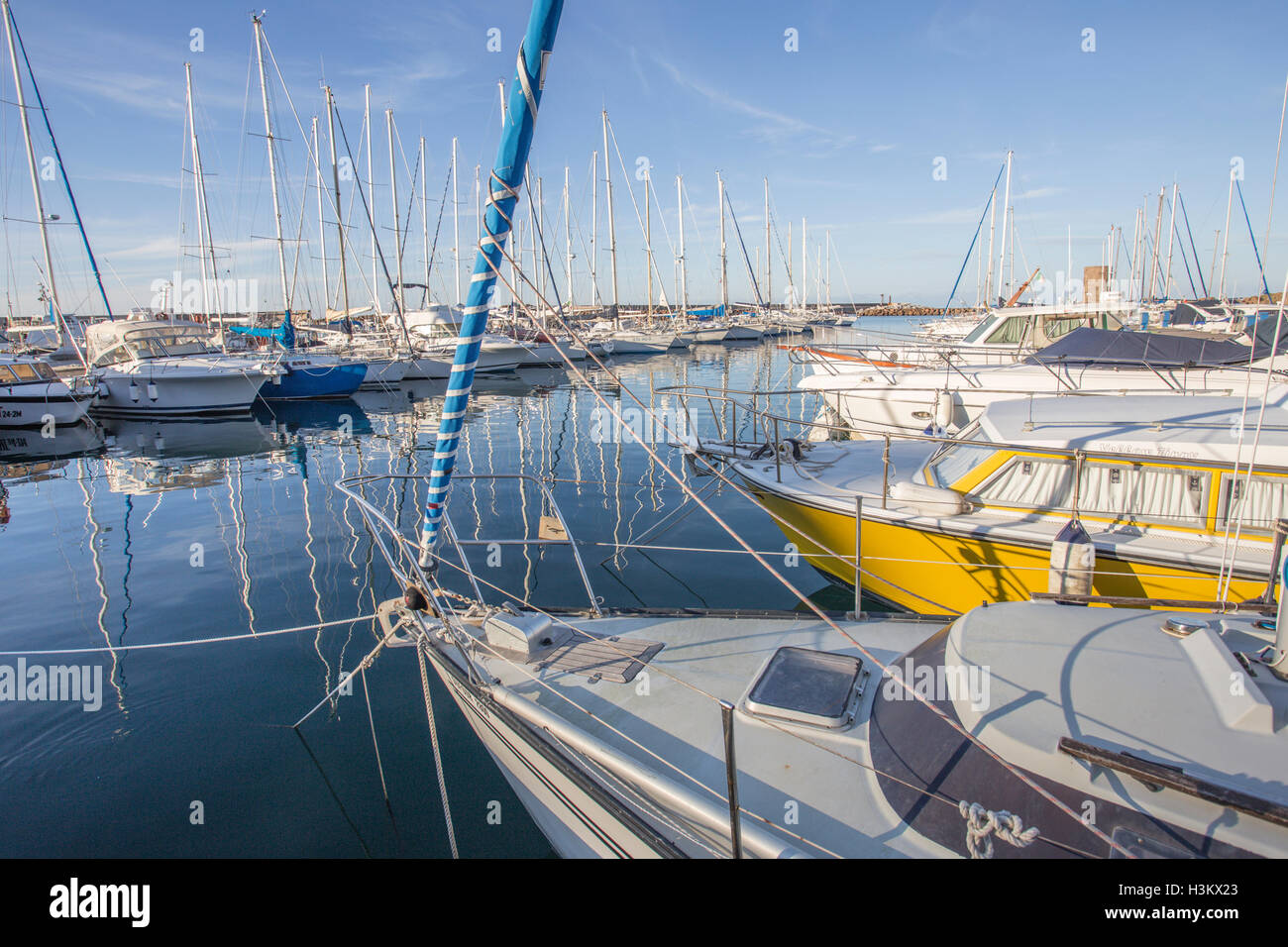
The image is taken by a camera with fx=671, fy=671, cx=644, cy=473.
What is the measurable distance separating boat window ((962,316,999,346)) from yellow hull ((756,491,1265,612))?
12.6 metres

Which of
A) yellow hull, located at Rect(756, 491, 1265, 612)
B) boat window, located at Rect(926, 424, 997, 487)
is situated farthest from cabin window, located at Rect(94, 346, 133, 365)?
boat window, located at Rect(926, 424, 997, 487)

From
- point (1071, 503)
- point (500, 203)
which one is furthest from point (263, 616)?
point (1071, 503)

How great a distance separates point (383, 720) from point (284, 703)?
1.14 metres

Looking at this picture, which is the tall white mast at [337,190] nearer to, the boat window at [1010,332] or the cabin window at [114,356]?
the cabin window at [114,356]

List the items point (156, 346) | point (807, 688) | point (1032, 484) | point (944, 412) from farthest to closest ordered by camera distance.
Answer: point (156, 346) < point (944, 412) < point (1032, 484) < point (807, 688)

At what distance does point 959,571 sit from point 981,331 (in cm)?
1359

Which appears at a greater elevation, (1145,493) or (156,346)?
(156,346)

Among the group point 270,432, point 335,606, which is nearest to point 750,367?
point 270,432

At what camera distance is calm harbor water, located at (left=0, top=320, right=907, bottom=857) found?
5000mm

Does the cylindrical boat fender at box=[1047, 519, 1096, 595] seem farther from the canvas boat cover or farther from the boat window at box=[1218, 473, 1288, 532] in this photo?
the canvas boat cover

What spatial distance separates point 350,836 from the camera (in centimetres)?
482

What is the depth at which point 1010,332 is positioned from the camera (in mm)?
17719

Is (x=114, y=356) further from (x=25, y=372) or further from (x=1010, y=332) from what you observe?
(x=1010, y=332)
